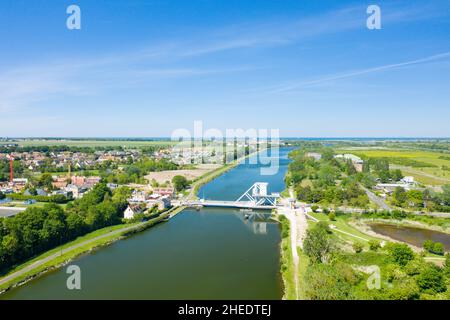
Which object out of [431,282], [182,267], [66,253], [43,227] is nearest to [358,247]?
[431,282]

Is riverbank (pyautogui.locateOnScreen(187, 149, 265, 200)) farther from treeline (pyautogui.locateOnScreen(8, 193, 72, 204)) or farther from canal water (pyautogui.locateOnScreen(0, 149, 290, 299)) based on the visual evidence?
treeline (pyautogui.locateOnScreen(8, 193, 72, 204))

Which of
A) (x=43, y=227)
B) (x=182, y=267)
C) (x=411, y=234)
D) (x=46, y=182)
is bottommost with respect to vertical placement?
(x=411, y=234)

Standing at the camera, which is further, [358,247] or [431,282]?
[358,247]

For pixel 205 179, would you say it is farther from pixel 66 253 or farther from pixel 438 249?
pixel 438 249

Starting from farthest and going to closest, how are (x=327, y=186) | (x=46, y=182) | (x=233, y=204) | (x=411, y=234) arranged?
(x=46, y=182)
(x=327, y=186)
(x=233, y=204)
(x=411, y=234)

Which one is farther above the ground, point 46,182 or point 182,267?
point 46,182

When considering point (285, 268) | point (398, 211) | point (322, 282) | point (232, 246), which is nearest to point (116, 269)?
point (232, 246)

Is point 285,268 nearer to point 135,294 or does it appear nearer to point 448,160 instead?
point 135,294

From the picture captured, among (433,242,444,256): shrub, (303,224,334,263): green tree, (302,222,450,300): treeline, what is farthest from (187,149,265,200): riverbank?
(433,242,444,256): shrub
